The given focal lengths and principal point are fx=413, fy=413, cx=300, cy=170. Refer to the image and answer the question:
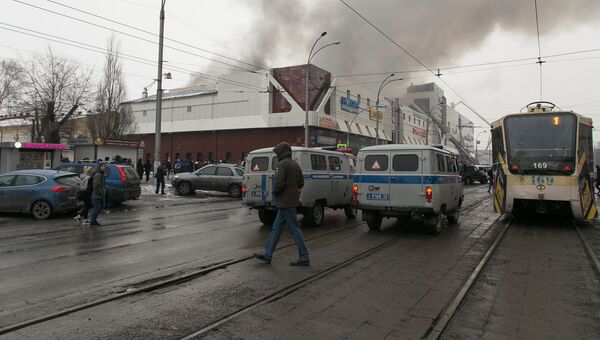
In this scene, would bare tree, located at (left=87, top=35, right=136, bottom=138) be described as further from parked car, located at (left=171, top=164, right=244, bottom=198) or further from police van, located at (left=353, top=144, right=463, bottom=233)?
police van, located at (left=353, top=144, right=463, bottom=233)

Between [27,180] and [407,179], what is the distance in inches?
436

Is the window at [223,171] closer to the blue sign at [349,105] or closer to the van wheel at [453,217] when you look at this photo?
the van wheel at [453,217]

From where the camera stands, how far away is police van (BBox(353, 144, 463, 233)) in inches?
378

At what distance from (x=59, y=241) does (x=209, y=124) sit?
43245 millimetres

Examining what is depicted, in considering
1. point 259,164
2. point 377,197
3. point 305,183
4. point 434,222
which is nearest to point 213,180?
point 259,164

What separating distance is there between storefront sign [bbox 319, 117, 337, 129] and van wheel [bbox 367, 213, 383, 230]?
34205 millimetres

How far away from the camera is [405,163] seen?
997cm

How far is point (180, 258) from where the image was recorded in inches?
278

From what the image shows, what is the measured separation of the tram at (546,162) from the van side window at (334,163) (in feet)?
15.5

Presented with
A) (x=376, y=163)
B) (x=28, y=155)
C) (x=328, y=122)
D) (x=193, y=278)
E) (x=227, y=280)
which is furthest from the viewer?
(x=328, y=122)

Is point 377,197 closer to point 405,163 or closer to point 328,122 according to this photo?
point 405,163

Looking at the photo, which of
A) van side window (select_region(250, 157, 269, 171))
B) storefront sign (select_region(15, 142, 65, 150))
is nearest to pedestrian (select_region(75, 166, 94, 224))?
van side window (select_region(250, 157, 269, 171))

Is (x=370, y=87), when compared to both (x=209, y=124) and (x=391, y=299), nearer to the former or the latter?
(x=209, y=124)

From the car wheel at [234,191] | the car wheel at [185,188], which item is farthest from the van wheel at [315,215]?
the car wheel at [185,188]
